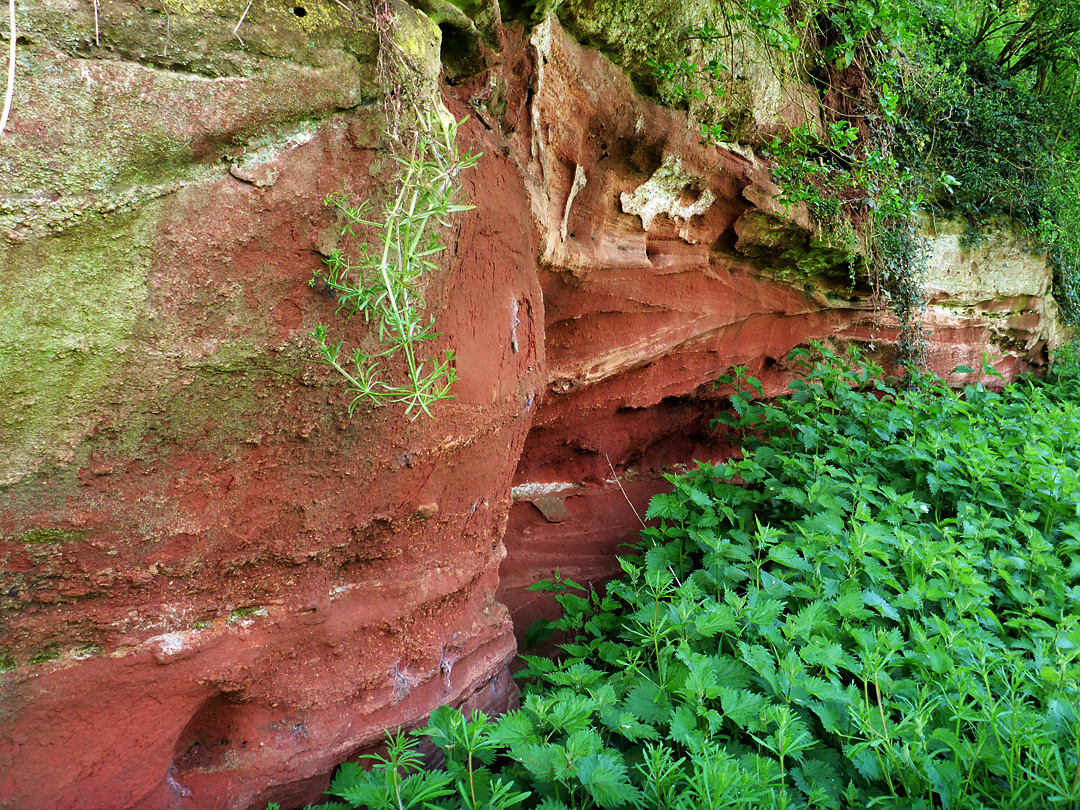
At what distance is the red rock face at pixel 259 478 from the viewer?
143 centimetres

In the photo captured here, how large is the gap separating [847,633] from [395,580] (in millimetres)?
1483

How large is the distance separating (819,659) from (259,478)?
1657 mm

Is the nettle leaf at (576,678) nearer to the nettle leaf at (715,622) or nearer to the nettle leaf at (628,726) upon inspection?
the nettle leaf at (628,726)

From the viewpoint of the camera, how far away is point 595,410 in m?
3.70

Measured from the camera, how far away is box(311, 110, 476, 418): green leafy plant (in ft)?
5.17

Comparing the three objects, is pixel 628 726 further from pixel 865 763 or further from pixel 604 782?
pixel 865 763

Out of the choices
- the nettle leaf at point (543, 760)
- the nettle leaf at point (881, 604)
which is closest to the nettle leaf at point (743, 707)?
the nettle leaf at point (543, 760)

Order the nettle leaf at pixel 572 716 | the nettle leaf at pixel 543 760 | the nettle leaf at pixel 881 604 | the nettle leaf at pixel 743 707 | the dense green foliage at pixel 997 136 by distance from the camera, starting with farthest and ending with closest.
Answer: the dense green foliage at pixel 997 136, the nettle leaf at pixel 881 604, the nettle leaf at pixel 743 707, the nettle leaf at pixel 572 716, the nettle leaf at pixel 543 760

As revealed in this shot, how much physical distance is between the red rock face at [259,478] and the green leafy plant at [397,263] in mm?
66

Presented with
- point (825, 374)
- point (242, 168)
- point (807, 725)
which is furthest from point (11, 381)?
point (825, 374)

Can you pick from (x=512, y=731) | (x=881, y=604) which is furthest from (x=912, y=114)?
(x=512, y=731)

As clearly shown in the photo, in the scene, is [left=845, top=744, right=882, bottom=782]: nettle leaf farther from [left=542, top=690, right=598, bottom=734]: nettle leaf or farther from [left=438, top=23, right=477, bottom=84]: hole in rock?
[left=438, top=23, right=477, bottom=84]: hole in rock

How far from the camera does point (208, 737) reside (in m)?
1.78

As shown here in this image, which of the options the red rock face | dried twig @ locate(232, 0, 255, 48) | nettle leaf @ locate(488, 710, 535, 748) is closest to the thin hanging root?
the red rock face
